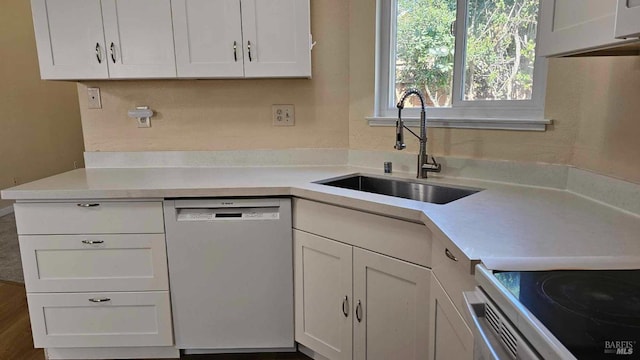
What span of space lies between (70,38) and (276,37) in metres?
1.04

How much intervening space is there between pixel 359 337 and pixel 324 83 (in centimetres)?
138

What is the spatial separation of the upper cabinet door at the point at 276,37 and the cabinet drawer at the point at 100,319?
1231mm

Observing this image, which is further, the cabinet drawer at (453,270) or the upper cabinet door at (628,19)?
the cabinet drawer at (453,270)

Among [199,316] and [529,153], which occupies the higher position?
[529,153]

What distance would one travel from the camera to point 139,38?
1988 mm

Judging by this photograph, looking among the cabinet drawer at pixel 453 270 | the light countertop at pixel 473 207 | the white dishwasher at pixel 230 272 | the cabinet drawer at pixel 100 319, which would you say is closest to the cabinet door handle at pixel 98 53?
the light countertop at pixel 473 207

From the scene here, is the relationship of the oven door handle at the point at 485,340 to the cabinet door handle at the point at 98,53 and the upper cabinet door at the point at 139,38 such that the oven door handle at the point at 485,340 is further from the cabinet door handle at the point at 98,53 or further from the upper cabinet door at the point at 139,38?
the cabinet door handle at the point at 98,53

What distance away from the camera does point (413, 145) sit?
6.71 ft

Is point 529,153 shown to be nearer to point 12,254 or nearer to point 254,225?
point 254,225

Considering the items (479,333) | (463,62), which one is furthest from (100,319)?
(463,62)

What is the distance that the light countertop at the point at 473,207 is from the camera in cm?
95

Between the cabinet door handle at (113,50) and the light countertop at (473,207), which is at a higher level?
the cabinet door handle at (113,50)

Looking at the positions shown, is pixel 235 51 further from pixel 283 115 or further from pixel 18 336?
pixel 18 336

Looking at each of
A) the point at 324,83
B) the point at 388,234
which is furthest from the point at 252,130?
the point at 388,234
